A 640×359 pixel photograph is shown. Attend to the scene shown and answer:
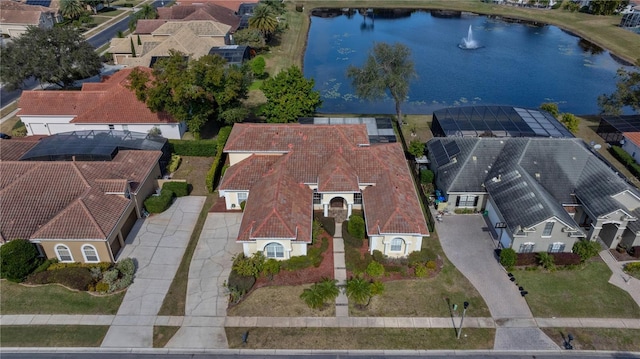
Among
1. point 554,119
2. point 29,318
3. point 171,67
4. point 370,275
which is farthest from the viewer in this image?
point 554,119

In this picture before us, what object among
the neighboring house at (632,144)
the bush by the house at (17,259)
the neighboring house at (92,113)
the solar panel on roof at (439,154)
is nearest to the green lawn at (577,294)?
the solar panel on roof at (439,154)

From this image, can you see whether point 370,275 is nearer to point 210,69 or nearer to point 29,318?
point 29,318

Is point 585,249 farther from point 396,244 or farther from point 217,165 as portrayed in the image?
point 217,165

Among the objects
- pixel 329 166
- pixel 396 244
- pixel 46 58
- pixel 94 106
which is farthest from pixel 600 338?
pixel 46 58

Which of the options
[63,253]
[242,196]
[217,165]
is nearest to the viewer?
[63,253]

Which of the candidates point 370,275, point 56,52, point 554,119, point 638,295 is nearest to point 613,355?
point 638,295

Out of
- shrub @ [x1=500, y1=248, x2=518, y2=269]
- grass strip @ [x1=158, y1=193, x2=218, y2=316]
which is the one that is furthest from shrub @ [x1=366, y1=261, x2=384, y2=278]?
grass strip @ [x1=158, y1=193, x2=218, y2=316]

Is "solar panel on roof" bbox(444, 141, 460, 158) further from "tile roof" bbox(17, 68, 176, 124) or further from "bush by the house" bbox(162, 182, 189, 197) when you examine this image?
"tile roof" bbox(17, 68, 176, 124)
